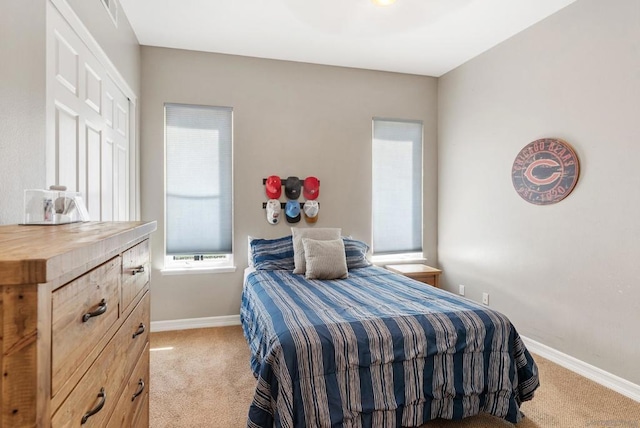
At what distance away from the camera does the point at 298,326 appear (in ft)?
6.00

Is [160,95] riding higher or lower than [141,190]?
higher

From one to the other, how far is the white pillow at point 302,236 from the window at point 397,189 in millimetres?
825

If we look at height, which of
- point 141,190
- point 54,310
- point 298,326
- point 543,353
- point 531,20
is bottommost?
point 543,353

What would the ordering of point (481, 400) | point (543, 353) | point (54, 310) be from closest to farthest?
point (54, 310)
point (481, 400)
point (543, 353)

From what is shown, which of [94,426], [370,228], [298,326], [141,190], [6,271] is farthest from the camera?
[370,228]

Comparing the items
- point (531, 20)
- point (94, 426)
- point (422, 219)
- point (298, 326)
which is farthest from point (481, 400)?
point (531, 20)

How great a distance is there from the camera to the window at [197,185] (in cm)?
354

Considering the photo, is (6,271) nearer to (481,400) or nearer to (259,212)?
(481,400)

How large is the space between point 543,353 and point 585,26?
259cm

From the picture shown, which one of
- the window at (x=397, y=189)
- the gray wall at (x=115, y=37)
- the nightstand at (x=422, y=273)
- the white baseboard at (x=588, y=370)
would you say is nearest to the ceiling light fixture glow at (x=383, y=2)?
the window at (x=397, y=189)

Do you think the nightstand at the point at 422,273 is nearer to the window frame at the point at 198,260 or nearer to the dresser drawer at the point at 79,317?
the window frame at the point at 198,260

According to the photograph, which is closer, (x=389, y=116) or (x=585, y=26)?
(x=585, y=26)

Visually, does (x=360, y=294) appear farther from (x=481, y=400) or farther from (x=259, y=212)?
(x=259, y=212)

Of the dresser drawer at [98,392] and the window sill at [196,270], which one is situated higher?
the dresser drawer at [98,392]
